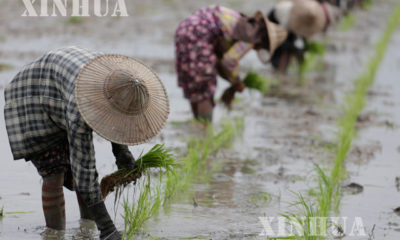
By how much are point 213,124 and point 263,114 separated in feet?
2.86

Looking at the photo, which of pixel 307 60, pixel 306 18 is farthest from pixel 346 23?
pixel 306 18

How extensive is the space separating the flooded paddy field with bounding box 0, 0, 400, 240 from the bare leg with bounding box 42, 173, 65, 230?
2.6 inches

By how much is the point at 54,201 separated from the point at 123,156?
470mm

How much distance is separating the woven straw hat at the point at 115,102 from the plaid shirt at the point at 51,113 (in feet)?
0.28

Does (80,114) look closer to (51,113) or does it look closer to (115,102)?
(115,102)

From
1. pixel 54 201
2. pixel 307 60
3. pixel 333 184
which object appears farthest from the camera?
pixel 307 60

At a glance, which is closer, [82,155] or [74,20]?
[82,155]

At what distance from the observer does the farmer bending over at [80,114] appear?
3.21 metres

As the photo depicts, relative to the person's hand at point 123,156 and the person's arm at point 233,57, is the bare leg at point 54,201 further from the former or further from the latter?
the person's arm at point 233,57

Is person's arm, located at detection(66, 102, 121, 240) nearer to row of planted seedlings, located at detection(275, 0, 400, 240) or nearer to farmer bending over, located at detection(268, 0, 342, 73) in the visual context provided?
row of planted seedlings, located at detection(275, 0, 400, 240)

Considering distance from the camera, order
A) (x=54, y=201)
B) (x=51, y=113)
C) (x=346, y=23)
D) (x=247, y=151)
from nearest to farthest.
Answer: (x=51, y=113) → (x=54, y=201) → (x=247, y=151) → (x=346, y=23)

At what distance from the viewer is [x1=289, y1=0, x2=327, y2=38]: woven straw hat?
8398mm

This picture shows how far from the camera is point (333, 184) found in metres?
4.70

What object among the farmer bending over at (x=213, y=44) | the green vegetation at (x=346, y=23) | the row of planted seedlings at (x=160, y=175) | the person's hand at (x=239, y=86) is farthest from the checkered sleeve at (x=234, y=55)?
the green vegetation at (x=346, y=23)
